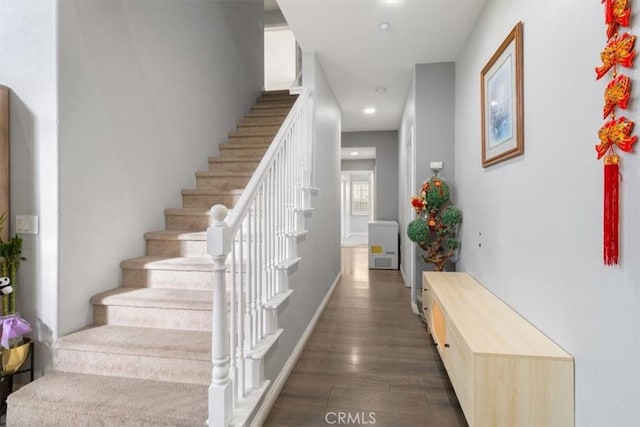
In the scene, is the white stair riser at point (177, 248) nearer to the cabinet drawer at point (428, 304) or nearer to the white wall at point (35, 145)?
the white wall at point (35, 145)

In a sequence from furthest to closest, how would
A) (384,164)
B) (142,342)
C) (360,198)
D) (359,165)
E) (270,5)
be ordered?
1. (360,198)
2. (359,165)
3. (384,164)
4. (270,5)
5. (142,342)

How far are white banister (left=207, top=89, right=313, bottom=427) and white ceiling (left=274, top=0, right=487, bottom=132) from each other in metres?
0.78

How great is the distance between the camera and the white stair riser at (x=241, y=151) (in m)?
3.62

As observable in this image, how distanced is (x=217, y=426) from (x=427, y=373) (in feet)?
5.08

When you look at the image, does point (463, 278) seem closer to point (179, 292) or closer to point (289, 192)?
point (289, 192)

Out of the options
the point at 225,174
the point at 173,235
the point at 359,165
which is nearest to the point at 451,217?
the point at 225,174

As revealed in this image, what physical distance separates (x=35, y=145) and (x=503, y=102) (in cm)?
293


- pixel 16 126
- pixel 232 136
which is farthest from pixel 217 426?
pixel 232 136

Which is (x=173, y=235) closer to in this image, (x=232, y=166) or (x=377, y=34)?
(x=232, y=166)

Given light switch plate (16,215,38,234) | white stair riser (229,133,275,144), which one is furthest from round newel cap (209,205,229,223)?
white stair riser (229,133,275,144)

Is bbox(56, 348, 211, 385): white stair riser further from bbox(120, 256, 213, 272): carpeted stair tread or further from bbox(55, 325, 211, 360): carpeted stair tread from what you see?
bbox(120, 256, 213, 272): carpeted stair tread

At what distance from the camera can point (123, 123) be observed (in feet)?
7.90

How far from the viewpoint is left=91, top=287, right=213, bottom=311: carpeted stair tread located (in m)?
2.04

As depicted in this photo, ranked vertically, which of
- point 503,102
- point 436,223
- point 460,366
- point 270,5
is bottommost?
point 460,366
